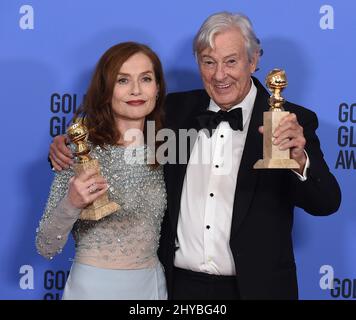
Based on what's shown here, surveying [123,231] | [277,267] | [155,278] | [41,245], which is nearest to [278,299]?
[277,267]

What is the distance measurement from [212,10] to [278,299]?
1.03 meters

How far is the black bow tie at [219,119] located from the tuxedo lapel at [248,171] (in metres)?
0.04

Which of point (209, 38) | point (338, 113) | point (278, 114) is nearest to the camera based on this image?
point (278, 114)

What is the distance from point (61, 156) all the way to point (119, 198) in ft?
0.64

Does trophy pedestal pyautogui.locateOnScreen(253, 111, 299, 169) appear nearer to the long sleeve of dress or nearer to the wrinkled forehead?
the wrinkled forehead

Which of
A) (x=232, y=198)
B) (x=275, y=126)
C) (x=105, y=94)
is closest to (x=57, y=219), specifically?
(x=105, y=94)

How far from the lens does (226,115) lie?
6.80 feet

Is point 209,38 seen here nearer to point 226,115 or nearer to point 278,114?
point 226,115

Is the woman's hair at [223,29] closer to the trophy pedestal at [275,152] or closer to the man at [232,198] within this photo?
the man at [232,198]

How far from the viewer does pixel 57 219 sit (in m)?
1.82

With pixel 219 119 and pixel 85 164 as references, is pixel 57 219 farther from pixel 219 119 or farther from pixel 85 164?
pixel 219 119

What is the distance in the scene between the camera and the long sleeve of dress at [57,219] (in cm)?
180

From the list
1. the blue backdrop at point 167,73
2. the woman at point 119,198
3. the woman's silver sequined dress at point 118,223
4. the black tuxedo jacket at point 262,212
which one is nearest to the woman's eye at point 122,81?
the woman at point 119,198

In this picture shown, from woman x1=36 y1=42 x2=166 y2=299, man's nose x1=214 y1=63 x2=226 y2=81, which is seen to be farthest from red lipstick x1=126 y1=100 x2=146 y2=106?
man's nose x1=214 y1=63 x2=226 y2=81
